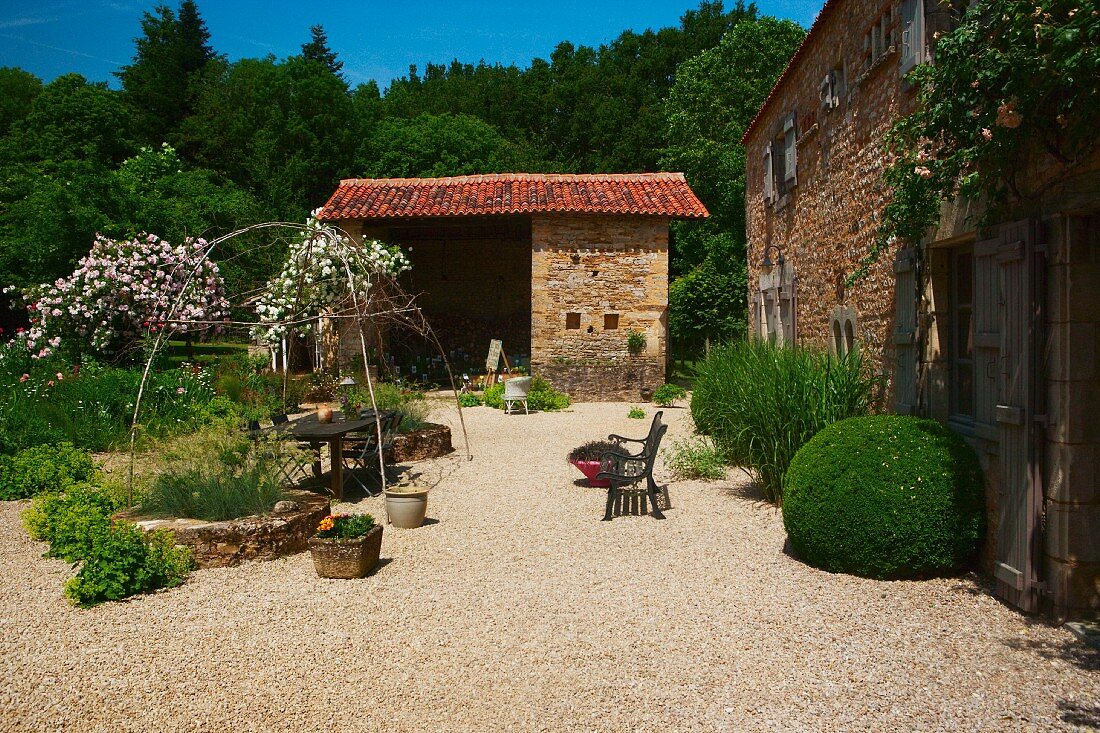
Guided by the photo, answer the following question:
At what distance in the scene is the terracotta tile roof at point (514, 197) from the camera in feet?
50.9

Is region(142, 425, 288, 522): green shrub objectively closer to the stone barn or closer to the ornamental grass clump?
the ornamental grass clump

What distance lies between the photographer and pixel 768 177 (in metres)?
11.5

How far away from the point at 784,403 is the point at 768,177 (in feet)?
19.7

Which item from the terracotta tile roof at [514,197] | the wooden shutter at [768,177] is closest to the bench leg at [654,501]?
the wooden shutter at [768,177]

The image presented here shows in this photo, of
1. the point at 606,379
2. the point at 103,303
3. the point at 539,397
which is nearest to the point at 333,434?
the point at 539,397

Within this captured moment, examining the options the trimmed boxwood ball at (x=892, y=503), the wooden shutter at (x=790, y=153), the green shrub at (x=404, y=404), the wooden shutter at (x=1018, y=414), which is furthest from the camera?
the wooden shutter at (x=790, y=153)

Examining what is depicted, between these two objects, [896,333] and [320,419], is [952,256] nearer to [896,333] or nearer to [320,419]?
[896,333]

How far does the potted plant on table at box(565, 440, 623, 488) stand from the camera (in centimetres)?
782

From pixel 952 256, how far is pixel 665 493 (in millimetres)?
3066

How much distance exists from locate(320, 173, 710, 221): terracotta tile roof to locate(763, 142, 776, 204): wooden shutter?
349 cm

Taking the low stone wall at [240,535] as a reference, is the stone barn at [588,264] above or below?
above

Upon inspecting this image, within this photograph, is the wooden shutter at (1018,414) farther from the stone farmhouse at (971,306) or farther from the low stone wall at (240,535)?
the low stone wall at (240,535)

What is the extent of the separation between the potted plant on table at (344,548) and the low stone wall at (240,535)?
0.31 meters

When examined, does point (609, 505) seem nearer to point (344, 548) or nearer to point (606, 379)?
point (344, 548)
